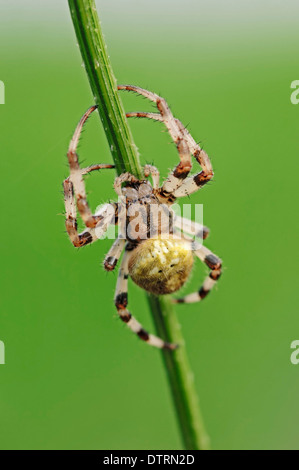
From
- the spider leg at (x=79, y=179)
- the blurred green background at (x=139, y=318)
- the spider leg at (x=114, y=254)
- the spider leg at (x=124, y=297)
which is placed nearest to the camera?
the spider leg at (x=79, y=179)

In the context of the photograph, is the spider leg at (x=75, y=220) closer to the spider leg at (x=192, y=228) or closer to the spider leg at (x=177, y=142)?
the spider leg at (x=177, y=142)

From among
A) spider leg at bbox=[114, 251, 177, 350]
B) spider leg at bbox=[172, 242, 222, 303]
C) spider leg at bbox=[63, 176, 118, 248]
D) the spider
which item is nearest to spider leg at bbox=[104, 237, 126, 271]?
the spider

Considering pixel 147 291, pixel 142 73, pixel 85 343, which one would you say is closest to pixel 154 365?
pixel 85 343

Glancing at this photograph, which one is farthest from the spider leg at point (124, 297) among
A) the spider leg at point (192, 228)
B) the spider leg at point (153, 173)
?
the spider leg at point (153, 173)
